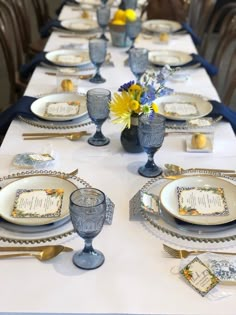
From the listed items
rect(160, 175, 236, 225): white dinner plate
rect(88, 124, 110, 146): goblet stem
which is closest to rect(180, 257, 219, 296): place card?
rect(160, 175, 236, 225): white dinner plate

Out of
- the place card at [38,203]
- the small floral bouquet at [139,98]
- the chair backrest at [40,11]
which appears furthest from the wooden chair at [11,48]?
the place card at [38,203]

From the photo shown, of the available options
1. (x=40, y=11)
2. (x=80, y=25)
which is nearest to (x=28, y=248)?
(x=80, y=25)

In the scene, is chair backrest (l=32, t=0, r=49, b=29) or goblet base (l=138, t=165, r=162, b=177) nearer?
goblet base (l=138, t=165, r=162, b=177)

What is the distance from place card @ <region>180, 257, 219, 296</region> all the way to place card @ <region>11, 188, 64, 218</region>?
0.32 meters

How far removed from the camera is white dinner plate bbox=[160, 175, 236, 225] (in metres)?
1.18

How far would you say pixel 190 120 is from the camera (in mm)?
1704

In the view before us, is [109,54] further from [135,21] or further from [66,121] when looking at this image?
[66,121]

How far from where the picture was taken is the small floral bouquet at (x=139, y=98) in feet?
4.64

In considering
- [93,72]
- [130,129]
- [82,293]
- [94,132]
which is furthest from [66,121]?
[82,293]

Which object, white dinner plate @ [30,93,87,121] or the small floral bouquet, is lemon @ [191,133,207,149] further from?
white dinner plate @ [30,93,87,121]

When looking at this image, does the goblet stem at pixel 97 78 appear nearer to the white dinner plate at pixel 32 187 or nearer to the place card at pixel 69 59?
the place card at pixel 69 59

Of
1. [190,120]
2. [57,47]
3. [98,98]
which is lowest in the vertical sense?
[57,47]

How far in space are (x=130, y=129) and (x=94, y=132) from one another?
0.59ft

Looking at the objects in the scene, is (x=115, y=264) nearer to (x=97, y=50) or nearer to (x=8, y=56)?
(x=97, y=50)
